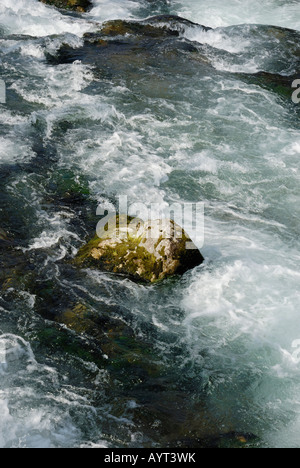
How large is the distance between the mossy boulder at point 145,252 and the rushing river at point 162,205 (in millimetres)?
189

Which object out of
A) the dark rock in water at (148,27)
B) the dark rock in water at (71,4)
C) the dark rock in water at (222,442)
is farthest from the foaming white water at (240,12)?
the dark rock in water at (222,442)

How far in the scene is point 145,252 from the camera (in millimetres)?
6902

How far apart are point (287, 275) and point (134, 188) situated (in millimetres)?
3212

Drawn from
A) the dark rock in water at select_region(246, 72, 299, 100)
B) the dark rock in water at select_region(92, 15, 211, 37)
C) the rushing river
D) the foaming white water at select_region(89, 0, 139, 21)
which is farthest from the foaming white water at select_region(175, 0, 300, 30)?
the dark rock in water at select_region(246, 72, 299, 100)

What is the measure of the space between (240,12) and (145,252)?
47.7 feet

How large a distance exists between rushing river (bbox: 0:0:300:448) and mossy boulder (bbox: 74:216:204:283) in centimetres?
19

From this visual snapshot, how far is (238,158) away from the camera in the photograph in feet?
32.3

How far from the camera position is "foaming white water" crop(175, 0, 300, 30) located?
57.4 ft

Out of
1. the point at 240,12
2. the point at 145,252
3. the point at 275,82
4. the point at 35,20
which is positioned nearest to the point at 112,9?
the point at 35,20

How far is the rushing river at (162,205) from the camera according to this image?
17.1 feet

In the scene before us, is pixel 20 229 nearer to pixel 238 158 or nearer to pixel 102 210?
pixel 102 210

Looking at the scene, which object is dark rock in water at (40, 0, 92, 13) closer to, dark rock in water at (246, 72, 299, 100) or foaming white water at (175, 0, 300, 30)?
foaming white water at (175, 0, 300, 30)

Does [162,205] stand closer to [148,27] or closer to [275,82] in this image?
[275,82]
